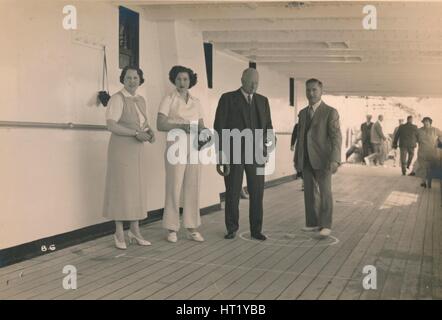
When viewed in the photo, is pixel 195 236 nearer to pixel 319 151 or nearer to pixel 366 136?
pixel 319 151

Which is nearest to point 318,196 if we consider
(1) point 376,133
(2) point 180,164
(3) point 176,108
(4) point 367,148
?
(2) point 180,164

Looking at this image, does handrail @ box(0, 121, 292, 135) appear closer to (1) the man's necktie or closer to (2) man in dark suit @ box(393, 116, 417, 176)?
(1) the man's necktie

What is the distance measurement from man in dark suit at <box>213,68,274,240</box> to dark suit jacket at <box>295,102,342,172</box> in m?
0.47

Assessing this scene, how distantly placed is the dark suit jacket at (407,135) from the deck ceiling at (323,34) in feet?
5.42

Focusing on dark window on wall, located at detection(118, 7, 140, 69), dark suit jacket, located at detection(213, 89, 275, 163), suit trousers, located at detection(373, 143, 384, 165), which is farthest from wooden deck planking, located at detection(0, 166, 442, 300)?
suit trousers, located at detection(373, 143, 384, 165)

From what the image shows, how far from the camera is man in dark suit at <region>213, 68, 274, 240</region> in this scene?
521 cm

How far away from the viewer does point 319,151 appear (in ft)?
17.8

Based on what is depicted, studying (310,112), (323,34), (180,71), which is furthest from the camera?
(323,34)

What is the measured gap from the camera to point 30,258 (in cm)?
438

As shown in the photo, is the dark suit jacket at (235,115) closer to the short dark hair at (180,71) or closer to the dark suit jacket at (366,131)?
the short dark hair at (180,71)

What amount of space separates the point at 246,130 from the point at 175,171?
0.82 metres
